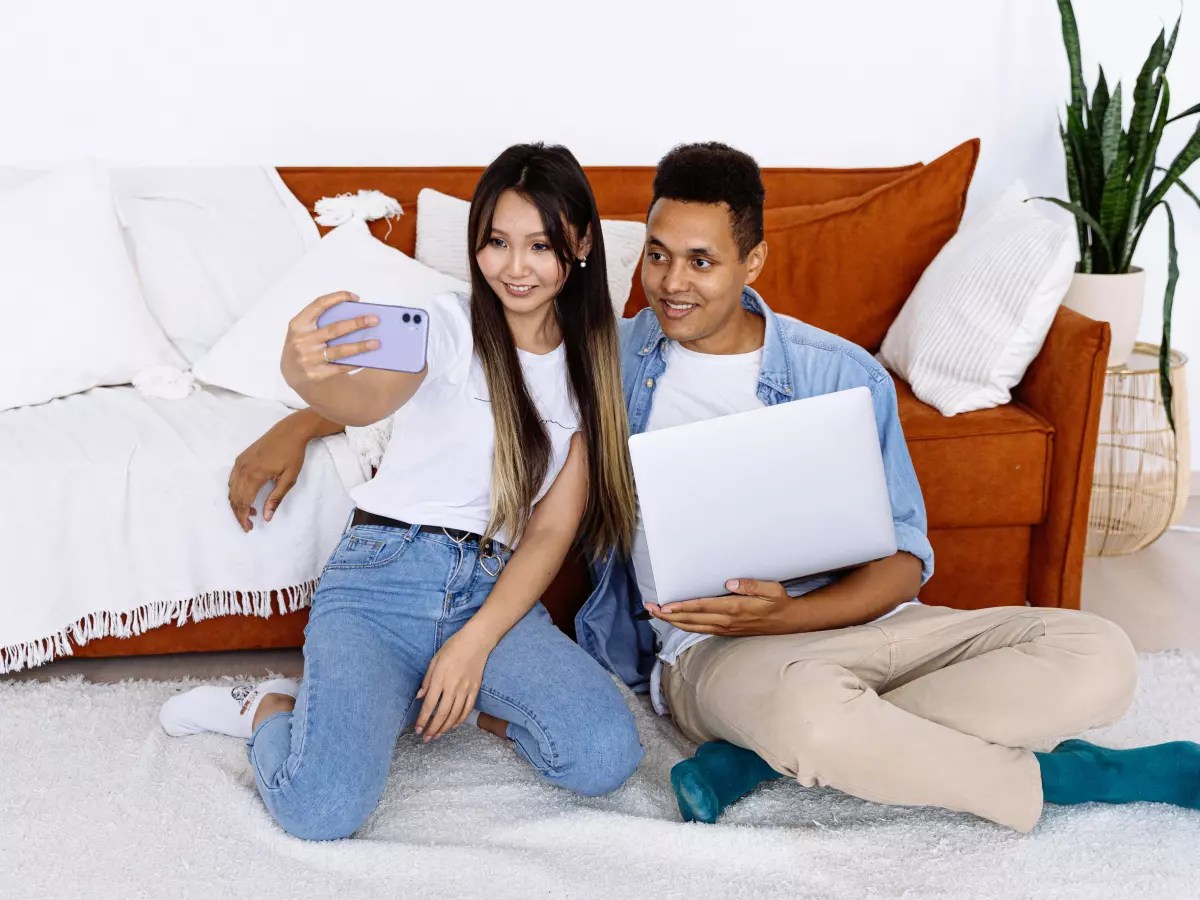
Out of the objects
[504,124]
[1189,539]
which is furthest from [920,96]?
[1189,539]

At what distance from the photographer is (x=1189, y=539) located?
8.04ft

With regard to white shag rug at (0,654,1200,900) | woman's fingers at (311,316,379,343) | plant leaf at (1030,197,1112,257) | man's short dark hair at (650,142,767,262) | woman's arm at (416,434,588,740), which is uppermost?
man's short dark hair at (650,142,767,262)

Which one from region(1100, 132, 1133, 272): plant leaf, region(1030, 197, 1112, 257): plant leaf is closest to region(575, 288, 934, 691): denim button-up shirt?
region(1030, 197, 1112, 257): plant leaf

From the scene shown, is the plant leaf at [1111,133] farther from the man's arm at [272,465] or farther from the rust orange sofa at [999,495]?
the man's arm at [272,465]

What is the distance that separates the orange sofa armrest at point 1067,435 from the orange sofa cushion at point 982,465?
28mm

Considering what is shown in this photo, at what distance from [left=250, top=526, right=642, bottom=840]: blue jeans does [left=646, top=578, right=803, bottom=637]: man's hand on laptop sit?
0.51 feet

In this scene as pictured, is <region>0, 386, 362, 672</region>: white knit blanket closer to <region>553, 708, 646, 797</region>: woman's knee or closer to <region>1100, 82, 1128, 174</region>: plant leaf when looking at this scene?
<region>553, 708, 646, 797</region>: woman's knee

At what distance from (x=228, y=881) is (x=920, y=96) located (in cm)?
218

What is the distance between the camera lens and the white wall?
7.89ft

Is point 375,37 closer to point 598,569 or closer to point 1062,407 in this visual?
point 598,569

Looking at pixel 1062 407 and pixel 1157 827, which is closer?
pixel 1157 827

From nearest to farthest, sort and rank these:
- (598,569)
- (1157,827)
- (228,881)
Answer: (228,881) → (1157,827) → (598,569)

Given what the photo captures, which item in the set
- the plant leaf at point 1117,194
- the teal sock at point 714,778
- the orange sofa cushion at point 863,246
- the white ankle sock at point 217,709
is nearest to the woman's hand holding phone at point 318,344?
the white ankle sock at point 217,709

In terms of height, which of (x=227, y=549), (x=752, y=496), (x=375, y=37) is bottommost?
(x=227, y=549)
